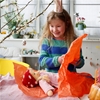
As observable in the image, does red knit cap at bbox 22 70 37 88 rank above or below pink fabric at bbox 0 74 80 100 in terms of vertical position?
above

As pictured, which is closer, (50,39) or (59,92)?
(59,92)

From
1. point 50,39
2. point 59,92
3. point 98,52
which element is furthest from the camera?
point 98,52

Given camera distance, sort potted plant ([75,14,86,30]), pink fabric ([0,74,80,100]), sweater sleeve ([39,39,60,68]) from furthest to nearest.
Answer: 1. potted plant ([75,14,86,30])
2. sweater sleeve ([39,39,60,68])
3. pink fabric ([0,74,80,100])

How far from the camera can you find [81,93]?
652 millimetres

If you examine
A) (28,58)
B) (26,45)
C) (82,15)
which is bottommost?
(28,58)

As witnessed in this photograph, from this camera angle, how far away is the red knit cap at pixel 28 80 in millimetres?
721

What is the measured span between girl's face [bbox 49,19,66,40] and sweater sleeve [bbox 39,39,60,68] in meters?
0.07

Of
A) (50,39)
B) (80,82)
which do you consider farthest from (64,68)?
(50,39)

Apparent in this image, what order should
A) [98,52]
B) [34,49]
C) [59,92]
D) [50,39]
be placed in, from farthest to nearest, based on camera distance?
[34,49] → [98,52] → [50,39] → [59,92]

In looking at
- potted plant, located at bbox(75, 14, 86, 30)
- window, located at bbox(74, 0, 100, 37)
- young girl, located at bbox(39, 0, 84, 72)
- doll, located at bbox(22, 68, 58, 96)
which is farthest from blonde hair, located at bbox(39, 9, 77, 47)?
window, located at bbox(74, 0, 100, 37)

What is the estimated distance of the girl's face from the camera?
0.89 metres

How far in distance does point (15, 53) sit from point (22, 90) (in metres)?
1.83

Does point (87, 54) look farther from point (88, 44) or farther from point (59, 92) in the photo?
point (59, 92)

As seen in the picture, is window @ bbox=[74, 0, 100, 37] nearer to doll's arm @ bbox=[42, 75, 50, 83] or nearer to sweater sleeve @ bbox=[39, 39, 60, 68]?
sweater sleeve @ bbox=[39, 39, 60, 68]
